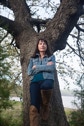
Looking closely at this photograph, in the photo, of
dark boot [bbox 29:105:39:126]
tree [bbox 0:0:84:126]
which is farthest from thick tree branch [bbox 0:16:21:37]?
dark boot [bbox 29:105:39:126]

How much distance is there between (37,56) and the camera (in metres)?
5.54

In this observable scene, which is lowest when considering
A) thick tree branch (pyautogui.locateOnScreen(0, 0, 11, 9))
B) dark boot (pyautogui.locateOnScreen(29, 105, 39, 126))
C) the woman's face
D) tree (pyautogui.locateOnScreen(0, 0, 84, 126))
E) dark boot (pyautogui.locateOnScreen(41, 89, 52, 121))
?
dark boot (pyautogui.locateOnScreen(29, 105, 39, 126))

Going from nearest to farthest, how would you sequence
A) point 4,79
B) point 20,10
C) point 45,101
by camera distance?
point 45,101 → point 4,79 → point 20,10

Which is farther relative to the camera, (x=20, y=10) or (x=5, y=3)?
(x=5, y=3)

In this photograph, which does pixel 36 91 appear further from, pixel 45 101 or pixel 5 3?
pixel 5 3

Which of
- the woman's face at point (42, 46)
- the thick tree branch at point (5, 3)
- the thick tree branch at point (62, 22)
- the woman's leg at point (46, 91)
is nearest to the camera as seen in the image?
the woman's leg at point (46, 91)

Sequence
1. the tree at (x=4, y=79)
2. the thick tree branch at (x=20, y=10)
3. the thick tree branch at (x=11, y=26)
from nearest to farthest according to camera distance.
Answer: the tree at (x=4, y=79) → the thick tree branch at (x=11, y=26) → the thick tree branch at (x=20, y=10)

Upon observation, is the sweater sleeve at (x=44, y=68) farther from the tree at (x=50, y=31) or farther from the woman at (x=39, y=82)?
the tree at (x=50, y=31)

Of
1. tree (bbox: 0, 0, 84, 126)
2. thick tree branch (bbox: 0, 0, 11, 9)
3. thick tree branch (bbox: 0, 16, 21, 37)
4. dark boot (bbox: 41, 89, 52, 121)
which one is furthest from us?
thick tree branch (bbox: 0, 0, 11, 9)

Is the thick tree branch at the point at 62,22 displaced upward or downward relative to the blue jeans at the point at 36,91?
upward

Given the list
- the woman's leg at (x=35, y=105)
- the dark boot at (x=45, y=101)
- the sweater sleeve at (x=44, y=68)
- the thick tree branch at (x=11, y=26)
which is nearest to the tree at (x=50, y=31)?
the thick tree branch at (x=11, y=26)

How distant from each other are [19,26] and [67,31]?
1.45m

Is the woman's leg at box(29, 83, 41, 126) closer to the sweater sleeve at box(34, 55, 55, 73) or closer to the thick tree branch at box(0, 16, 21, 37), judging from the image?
the sweater sleeve at box(34, 55, 55, 73)

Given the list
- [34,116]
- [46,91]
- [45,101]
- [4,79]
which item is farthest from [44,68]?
[4,79]
